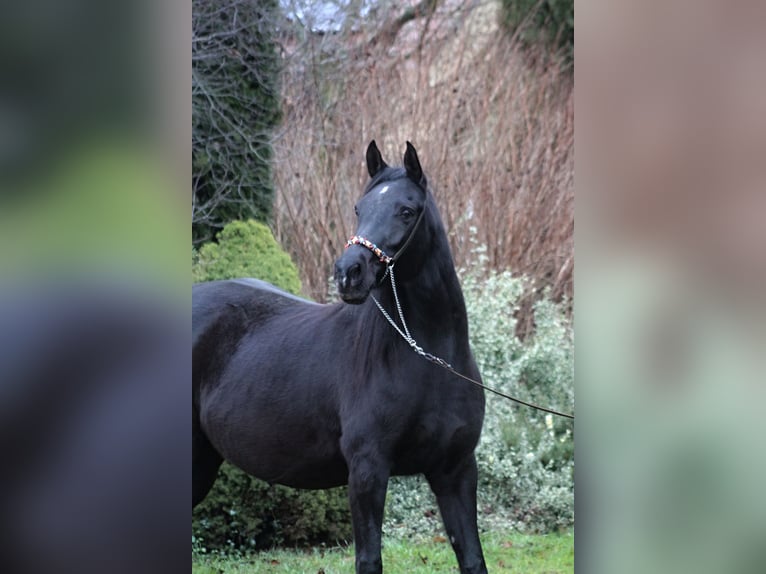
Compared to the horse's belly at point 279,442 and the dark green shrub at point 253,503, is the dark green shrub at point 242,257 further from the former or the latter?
the horse's belly at point 279,442

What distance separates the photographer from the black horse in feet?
11.3

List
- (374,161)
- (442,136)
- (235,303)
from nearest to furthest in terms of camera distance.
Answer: (374,161)
(235,303)
(442,136)

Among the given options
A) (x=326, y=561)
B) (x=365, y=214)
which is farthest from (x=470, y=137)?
(x=365, y=214)

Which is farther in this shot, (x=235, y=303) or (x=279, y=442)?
(x=235, y=303)

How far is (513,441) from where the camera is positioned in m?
6.49

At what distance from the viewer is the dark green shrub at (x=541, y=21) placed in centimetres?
992

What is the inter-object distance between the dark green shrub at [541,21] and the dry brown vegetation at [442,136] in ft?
0.78

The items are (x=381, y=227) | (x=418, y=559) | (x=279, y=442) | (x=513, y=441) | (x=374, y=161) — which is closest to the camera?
(x=381, y=227)

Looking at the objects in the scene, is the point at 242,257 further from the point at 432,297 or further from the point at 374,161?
the point at 432,297

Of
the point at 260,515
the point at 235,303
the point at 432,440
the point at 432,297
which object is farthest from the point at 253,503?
the point at 432,297

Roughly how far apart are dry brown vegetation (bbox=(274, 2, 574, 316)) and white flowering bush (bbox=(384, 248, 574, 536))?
1729 millimetres

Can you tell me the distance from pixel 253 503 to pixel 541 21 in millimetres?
6989
